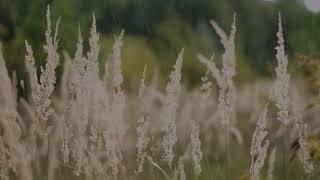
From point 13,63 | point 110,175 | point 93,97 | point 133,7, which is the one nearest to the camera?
point 110,175

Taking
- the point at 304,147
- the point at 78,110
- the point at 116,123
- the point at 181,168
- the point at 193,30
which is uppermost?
the point at 193,30

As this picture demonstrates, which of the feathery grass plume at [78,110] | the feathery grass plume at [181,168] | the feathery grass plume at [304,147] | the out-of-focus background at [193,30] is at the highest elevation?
the out-of-focus background at [193,30]

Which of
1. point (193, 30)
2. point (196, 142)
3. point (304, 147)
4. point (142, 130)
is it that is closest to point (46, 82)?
point (142, 130)

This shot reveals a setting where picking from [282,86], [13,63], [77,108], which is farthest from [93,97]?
[13,63]

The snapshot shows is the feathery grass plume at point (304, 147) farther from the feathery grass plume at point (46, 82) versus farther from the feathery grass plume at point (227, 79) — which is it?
the feathery grass plume at point (46, 82)

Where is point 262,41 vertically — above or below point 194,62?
above

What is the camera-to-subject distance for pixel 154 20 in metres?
40.8

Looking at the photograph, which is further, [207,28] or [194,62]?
[207,28]

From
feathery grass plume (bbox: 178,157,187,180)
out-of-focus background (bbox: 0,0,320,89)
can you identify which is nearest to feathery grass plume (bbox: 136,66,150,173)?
feathery grass plume (bbox: 178,157,187,180)

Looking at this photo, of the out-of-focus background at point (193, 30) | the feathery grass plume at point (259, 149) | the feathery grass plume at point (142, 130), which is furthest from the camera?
the out-of-focus background at point (193, 30)

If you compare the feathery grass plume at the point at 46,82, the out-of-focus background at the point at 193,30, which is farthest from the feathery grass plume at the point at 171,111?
the out-of-focus background at the point at 193,30

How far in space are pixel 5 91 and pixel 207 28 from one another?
39.4 meters

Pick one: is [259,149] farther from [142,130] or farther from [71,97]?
[71,97]

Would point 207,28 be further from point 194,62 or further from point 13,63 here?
point 13,63
